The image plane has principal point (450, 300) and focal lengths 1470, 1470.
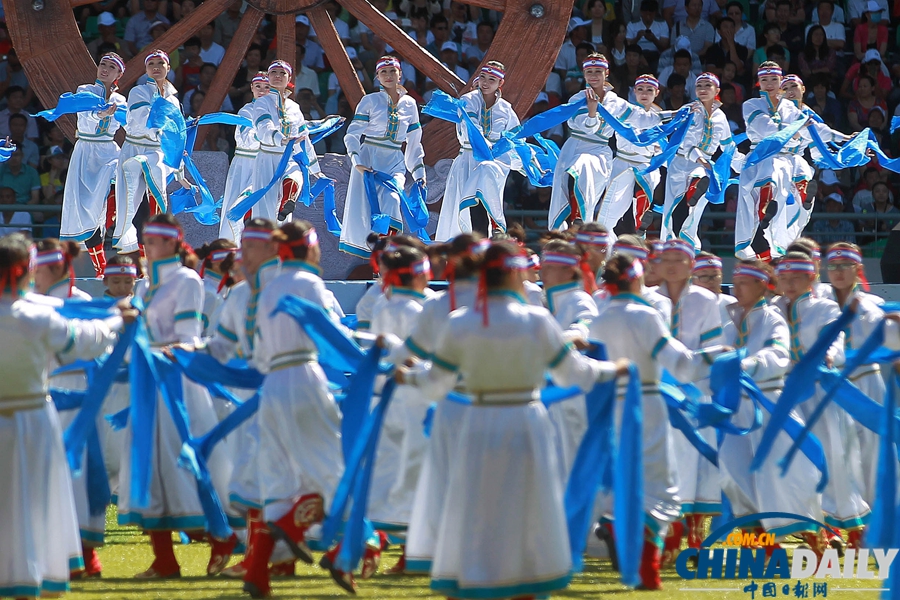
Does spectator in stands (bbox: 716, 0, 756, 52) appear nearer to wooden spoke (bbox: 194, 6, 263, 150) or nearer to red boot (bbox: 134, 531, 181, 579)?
wooden spoke (bbox: 194, 6, 263, 150)

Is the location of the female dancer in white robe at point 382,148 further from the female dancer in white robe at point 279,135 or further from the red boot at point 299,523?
the red boot at point 299,523

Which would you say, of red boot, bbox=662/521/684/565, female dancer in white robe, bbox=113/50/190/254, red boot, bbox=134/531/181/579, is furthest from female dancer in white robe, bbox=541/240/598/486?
female dancer in white robe, bbox=113/50/190/254

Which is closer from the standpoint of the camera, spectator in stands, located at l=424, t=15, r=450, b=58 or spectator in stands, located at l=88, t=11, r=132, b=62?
spectator in stands, located at l=88, t=11, r=132, b=62

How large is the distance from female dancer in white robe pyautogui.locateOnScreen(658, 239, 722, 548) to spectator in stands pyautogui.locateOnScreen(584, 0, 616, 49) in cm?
652

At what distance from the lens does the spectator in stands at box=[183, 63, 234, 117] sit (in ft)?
41.5

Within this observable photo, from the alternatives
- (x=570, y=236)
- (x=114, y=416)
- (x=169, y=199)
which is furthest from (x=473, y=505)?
(x=169, y=199)

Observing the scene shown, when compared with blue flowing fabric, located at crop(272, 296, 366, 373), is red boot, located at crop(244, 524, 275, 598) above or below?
below

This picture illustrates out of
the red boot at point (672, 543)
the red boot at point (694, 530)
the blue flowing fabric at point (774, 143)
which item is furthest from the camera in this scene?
the blue flowing fabric at point (774, 143)

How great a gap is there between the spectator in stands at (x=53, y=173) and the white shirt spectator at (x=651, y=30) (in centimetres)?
506

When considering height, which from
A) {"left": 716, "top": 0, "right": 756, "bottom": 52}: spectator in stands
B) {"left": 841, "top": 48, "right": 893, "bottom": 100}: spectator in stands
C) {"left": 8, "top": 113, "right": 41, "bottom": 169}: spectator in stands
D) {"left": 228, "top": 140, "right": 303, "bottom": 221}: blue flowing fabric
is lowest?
{"left": 228, "top": 140, "right": 303, "bottom": 221}: blue flowing fabric

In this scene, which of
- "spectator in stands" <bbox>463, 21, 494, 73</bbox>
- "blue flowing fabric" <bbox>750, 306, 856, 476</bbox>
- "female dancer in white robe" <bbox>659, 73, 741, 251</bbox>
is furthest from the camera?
"spectator in stands" <bbox>463, 21, 494, 73</bbox>

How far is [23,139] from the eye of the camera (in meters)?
12.5

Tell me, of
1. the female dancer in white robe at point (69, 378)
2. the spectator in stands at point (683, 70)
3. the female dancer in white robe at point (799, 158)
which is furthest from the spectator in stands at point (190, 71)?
the female dancer in white robe at point (69, 378)

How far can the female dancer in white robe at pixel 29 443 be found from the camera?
16.3ft
